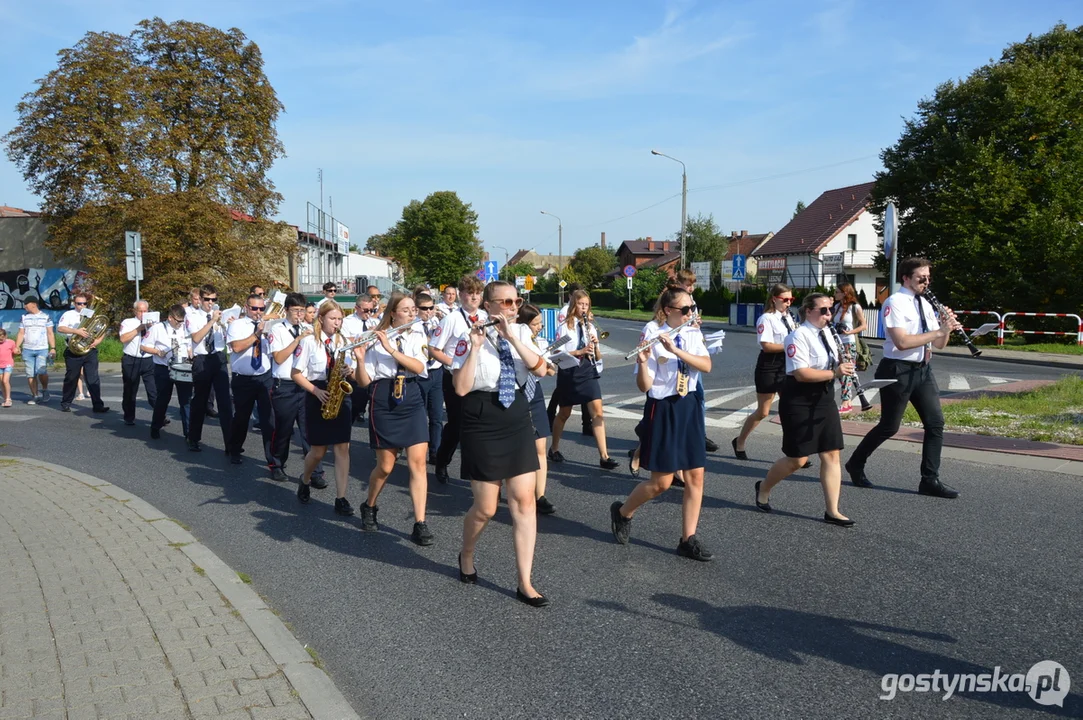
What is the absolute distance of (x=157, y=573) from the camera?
210 inches

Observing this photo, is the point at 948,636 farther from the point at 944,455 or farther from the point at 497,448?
the point at 944,455

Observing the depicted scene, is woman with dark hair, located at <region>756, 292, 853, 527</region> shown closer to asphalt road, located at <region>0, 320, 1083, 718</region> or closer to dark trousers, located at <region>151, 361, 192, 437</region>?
asphalt road, located at <region>0, 320, 1083, 718</region>

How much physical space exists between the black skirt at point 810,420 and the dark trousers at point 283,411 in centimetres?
445

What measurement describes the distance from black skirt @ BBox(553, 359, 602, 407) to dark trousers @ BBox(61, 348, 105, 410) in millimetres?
8819

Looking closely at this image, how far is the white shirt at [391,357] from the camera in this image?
6.27 meters

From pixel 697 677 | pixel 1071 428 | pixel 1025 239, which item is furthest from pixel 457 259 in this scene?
pixel 697 677

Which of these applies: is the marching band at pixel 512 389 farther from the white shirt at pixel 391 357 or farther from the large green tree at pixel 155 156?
the large green tree at pixel 155 156

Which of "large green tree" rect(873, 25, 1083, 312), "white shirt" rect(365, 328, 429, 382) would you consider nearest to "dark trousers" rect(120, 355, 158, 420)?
"white shirt" rect(365, 328, 429, 382)

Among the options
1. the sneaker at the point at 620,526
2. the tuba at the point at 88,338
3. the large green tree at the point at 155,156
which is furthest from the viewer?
the large green tree at the point at 155,156

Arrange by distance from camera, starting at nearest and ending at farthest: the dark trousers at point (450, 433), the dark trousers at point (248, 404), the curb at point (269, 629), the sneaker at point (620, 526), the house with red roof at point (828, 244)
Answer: the curb at point (269, 629) < the sneaker at point (620, 526) < the dark trousers at point (450, 433) < the dark trousers at point (248, 404) < the house with red roof at point (828, 244)

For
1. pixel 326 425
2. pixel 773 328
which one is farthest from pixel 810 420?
pixel 326 425

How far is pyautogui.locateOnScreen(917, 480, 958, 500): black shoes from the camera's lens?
23.2 ft

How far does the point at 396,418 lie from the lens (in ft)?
20.2

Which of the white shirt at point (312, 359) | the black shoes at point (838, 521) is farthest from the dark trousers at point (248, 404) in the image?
the black shoes at point (838, 521)
